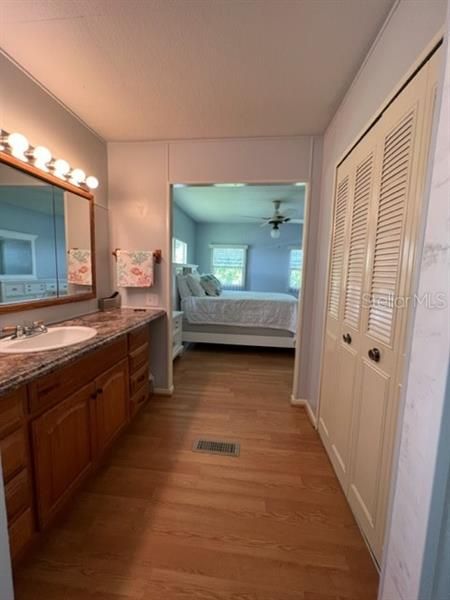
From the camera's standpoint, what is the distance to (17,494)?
1116 mm

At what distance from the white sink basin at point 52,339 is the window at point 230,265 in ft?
18.2

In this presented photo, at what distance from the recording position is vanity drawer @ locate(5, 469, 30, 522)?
1075mm

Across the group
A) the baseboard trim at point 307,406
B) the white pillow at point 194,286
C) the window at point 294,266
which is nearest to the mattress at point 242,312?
the white pillow at point 194,286

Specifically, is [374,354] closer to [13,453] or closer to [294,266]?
[13,453]

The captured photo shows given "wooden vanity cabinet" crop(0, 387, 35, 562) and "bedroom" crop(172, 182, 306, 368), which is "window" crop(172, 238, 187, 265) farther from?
"wooden vanity cabinet" crop(0, 387, 35, 562)

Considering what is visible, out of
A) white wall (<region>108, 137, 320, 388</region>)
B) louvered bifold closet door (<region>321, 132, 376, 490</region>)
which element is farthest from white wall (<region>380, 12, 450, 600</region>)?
white wall (<region>108, 137, 320, 388</region>)

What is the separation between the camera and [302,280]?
2.59 m

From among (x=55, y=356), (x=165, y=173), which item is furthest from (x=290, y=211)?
(x=55, y=356)

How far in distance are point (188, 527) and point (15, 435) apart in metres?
0.96

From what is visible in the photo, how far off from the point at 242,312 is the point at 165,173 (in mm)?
2335

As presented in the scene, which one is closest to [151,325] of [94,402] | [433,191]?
[94,402]

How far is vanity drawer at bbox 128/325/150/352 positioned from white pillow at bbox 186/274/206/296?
7.06ft

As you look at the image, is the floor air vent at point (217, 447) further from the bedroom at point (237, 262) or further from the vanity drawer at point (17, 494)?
the bedroom at point (237, 262)

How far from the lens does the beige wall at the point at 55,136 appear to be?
A: 1.60 meters
